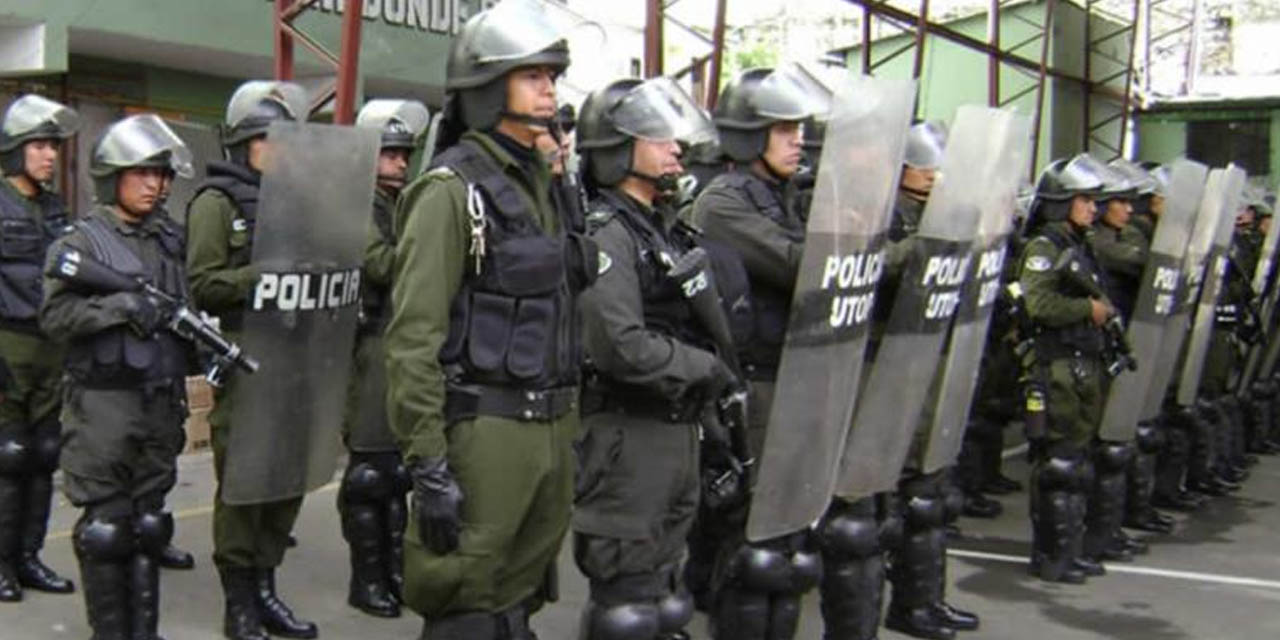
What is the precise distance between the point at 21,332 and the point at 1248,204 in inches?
315

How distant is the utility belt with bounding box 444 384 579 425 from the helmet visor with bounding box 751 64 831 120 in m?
1.46

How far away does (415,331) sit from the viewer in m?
3.26

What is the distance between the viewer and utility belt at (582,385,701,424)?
387 cm

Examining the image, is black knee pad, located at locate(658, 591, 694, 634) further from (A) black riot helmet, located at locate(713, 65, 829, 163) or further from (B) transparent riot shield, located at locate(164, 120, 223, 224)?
(B) transparent riot shield, located at locate(164, 120, 223, 224)

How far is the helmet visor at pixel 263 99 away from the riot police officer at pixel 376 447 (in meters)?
0.28

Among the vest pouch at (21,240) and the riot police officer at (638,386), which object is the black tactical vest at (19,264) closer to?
the vest pouch at (21,240)

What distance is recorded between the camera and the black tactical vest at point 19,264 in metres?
5.45

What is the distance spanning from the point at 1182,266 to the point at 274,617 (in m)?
4.25

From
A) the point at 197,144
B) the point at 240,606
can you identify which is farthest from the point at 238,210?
the point at 197,144

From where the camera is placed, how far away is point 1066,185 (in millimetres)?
6238

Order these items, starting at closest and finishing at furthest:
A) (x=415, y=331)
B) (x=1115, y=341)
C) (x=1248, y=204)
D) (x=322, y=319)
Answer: (x=415, y=331) → (x=322, y=319) → (x=1115, y=341) → (x=1248, y=204)

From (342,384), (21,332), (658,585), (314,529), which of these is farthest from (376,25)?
(658,585)

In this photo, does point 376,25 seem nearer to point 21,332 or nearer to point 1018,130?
point 21,332

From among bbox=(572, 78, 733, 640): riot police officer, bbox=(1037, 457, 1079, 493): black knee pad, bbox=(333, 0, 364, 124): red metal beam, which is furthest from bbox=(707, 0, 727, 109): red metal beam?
bbox=(572, 78, 733, 640): riot police officer
